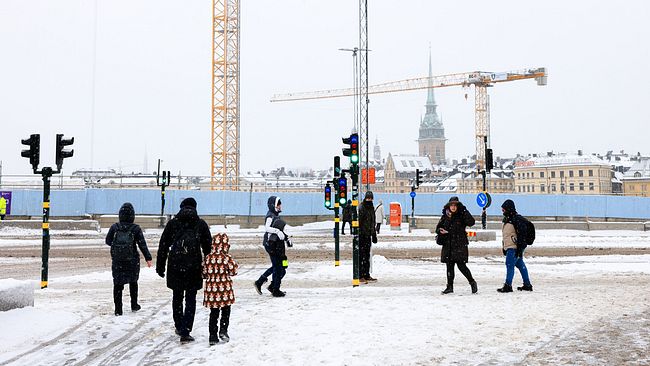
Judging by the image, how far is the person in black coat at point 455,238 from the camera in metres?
11.2

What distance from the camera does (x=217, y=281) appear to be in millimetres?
7395

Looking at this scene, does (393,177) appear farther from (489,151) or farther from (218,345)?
(218,345)

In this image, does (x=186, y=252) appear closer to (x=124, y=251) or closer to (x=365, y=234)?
(x=124, y=251)

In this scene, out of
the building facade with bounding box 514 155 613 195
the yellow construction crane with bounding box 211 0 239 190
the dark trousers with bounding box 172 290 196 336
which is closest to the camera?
the dark trousers with bounding box 172 290 196 336

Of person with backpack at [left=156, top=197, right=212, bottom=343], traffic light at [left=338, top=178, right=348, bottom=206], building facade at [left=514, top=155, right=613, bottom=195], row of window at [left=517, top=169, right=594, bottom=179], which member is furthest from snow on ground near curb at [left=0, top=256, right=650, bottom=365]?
row of window at [left=517, top=169, right=594, bottom=179]

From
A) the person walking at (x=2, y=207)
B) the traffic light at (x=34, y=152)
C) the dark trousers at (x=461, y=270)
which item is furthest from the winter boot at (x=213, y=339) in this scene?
the person walking at (x=2, y=207)

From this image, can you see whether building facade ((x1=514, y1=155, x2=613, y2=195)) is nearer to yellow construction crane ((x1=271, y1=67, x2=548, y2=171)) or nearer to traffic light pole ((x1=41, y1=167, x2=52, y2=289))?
yellow construction crane ((x1=271, y1=67, x2=548, y2=171))

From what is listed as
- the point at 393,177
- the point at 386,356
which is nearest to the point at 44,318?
the point at 386,356

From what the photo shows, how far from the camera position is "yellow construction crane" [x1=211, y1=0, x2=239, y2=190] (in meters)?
68.3

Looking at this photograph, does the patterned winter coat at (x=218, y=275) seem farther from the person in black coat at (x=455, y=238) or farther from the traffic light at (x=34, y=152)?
the traffic light at (x=34, y=152)

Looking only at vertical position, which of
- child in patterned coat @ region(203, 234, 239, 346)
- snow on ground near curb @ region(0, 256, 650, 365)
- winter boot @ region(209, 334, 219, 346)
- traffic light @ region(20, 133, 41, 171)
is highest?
traffic light @ region(20, 133, 41, 171)

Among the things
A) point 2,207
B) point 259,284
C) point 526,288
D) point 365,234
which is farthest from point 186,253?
point 2,207

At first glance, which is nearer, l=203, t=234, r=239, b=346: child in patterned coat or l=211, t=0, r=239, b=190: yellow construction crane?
l=203, t=234, r=239, b=346: child in patterned coat

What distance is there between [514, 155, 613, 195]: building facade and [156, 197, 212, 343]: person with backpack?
364ft
